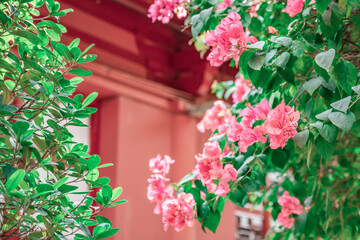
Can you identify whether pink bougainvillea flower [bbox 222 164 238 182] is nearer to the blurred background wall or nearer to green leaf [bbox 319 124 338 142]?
green leaf [bbox 319 124 338 142]

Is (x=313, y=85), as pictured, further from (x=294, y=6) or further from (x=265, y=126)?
(x=294, y=6)

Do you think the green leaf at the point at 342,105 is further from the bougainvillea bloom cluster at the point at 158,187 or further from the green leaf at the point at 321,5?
the bougainvillea bloom cluster at the point at 158,187

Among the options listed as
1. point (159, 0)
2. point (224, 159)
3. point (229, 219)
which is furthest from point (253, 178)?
point (229, 219)

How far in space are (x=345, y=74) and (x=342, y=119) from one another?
220 millimetres

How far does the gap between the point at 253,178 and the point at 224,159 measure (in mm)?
142

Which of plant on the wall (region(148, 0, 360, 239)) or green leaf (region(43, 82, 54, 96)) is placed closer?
green leaf (region(43, 82, 54, 96))

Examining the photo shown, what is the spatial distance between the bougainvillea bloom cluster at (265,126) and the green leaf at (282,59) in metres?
0.12

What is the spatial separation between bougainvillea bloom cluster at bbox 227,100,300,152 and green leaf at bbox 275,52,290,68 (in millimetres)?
119

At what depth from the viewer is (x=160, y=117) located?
5.01m

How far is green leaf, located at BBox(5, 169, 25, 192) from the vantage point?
46.1 inches

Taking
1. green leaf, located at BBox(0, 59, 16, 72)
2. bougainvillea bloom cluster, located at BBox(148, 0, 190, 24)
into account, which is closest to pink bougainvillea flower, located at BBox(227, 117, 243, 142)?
green leaf, located at BBox(0, 59, 16, 72)

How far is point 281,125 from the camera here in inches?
58.3

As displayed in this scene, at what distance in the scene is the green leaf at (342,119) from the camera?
1.30 m

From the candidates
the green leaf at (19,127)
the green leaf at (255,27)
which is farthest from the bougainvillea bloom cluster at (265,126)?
the green leaf at (19,127)
